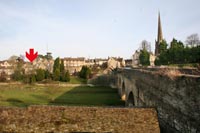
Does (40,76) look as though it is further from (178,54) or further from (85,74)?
(178,54)

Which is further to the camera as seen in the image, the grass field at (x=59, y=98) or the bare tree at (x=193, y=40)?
the bare tree at (x=193, y=40)

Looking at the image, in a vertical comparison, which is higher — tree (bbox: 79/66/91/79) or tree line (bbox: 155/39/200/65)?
tree line (bbox: 155/39/200/65)

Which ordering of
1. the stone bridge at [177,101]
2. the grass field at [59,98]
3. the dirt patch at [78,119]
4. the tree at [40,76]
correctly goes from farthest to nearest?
the tree at [40,76] → the grass field at [59,98] → the dirt patch at [78,119] → the stone bridge at [177,101]

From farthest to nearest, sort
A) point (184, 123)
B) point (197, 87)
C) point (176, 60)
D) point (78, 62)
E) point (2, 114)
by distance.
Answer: point (78, 62), point (176, 60), point (2, 114), point (184, 123), point (197, 87)

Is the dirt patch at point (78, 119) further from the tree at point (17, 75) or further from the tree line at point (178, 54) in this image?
the tree at point (17, 75)

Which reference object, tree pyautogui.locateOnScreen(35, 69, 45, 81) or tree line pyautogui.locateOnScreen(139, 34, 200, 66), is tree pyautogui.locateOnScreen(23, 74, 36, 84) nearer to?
tree pyautogui.locateOnScreen(35, 69, 45, 81)

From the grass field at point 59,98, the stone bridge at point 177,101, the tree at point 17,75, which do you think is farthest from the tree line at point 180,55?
the stone bridge at point 177,101

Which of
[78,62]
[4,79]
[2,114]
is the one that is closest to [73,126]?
[2,114]

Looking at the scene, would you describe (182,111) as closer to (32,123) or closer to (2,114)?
(32,123)

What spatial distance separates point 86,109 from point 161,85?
3475 mm

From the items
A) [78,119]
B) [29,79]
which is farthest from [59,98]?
[29,79]

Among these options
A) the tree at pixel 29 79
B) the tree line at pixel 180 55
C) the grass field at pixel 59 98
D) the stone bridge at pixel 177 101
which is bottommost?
the grass field at pixel 59 98

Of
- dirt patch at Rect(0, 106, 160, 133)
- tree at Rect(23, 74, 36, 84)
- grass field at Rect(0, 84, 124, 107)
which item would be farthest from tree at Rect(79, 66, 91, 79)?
dirt patch at Rect(0, 106, 160, 133)

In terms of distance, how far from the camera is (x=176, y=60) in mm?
55156
